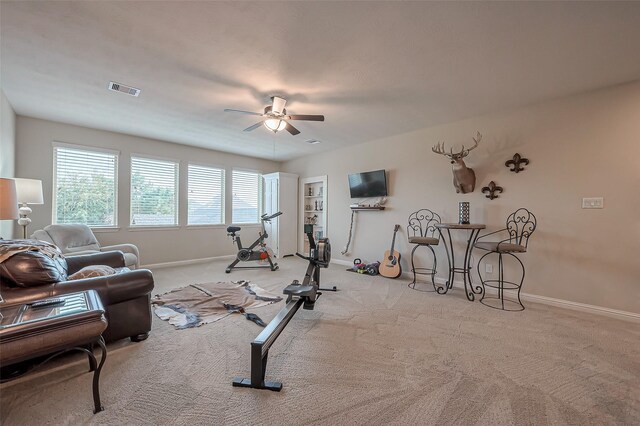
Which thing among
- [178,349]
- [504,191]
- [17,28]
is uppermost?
[17,28]

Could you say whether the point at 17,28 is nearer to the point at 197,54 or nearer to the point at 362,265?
the point at 197,54

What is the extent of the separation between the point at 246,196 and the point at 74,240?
342 cm

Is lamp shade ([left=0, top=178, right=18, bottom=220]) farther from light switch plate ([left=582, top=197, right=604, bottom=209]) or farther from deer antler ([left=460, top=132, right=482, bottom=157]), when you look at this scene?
light switch plate ([left=582, top=197, right=604, bottom=209])

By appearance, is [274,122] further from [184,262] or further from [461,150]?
[184,262]

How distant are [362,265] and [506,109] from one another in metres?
3.25

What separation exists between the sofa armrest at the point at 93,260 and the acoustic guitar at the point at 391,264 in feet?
12.5

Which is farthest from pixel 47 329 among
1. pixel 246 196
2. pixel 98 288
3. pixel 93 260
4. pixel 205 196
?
pixel 246 196

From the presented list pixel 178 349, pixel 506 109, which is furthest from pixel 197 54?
pixel 506 109

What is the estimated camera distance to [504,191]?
3668 millimetres

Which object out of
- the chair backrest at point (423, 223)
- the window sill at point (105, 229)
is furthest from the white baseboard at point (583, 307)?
the window sill at point (105, 229)

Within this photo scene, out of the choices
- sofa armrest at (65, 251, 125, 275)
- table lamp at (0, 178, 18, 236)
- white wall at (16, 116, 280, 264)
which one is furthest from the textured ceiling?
sofa armrest at (65, 251, 125, 275)

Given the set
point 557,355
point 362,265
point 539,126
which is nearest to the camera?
point 557,355

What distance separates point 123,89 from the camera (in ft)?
10.0

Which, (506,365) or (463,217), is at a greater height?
(463,217)
